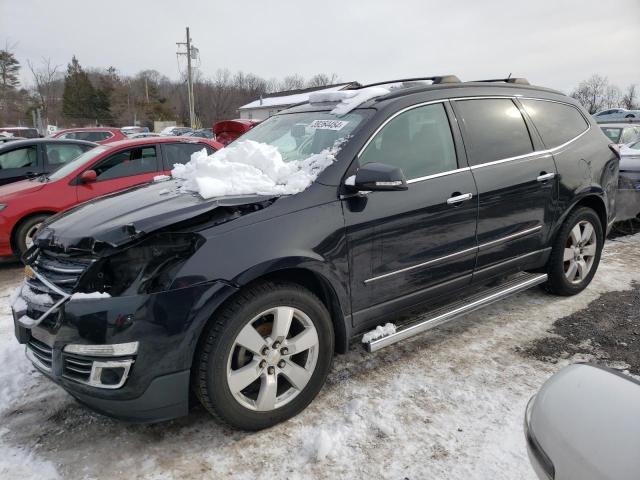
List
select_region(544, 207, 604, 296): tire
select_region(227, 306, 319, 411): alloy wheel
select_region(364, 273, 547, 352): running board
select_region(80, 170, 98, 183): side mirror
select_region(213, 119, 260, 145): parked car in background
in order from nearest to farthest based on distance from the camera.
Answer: select_region(227, 306, 319, 411): alloy wheel
select_region(364, 273, 547, 352): running board
select_region(544, 207, 604, 296): tire
select_region(80, 170, 98, 183): side mirror
select_region(213, 119, 260, 145): parked car in background

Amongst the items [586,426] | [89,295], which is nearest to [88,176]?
[89,295]

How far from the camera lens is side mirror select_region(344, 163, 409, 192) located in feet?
8.42

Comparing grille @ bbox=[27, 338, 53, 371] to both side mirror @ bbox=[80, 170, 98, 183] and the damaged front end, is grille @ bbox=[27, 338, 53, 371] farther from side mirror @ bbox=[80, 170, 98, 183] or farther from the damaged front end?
side mirror @ bbox=[80, 170, 98, 183]

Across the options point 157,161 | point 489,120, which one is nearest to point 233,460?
point 489,120

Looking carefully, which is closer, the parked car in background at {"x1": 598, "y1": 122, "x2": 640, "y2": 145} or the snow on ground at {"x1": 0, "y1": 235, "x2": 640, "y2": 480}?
the snow on ground at {"x1": 0, "y1": 235, "x2": 640, "y2": 480}

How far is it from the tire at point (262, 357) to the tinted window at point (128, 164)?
470 centimetres

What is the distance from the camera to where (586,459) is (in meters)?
1.12

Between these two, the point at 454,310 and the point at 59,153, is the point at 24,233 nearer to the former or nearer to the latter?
the point at 59,153

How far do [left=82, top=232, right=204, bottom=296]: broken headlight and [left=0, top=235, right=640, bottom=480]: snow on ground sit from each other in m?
0.89

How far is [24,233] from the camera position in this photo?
5793 mm

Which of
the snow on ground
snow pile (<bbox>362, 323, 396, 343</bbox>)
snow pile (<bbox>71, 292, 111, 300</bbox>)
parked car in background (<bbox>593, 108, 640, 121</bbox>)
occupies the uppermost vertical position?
parked car in background (<bbox>593, 108, 640, 121</bbox>)

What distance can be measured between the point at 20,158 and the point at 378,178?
23.3 feet

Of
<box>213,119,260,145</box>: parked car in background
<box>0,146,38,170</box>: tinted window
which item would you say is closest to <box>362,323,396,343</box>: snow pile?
<box>0,146,38,170</box>: tinted window

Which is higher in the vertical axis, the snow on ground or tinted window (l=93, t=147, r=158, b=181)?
tinted window (l=93, t=147, r=158, b=181)
